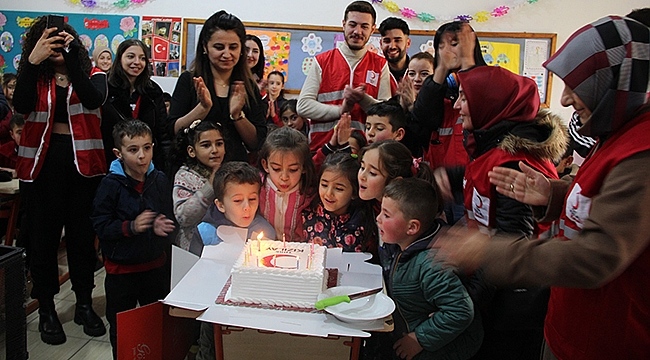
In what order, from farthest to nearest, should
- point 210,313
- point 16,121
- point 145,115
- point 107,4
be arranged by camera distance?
point 107,4 → point 16,121 → point 145,115 → point 210,313

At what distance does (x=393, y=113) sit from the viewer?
8.27ft

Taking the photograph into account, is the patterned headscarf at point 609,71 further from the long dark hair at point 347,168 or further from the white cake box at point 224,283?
the long dark hair at point 347,168

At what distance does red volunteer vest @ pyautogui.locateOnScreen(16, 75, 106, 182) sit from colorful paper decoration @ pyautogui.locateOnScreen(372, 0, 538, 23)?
136 inches

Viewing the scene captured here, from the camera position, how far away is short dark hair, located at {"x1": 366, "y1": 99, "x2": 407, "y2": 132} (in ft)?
8.25

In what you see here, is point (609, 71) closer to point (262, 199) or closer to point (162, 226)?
point (262, 199)

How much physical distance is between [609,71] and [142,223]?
6.42ft

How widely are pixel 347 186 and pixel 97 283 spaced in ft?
7.28

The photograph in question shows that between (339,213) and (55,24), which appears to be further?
(55,24)

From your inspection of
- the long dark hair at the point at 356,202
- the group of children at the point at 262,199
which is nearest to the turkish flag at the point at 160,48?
the group of children at the point at 262,199

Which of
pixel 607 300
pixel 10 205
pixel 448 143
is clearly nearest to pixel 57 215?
pixel 10 205

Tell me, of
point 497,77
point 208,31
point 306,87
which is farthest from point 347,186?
point 208,31

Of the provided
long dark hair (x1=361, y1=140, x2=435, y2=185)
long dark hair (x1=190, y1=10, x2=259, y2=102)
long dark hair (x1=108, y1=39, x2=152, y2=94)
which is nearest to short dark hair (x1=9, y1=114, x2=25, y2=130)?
long dark hair (x1=108, y1=39, x2=152, y2=94)

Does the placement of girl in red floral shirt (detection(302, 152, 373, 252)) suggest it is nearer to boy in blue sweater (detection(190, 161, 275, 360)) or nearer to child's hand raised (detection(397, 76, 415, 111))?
boy in blue sweater (detection(190, 161, 275, 360))

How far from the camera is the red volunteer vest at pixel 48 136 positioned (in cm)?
256
